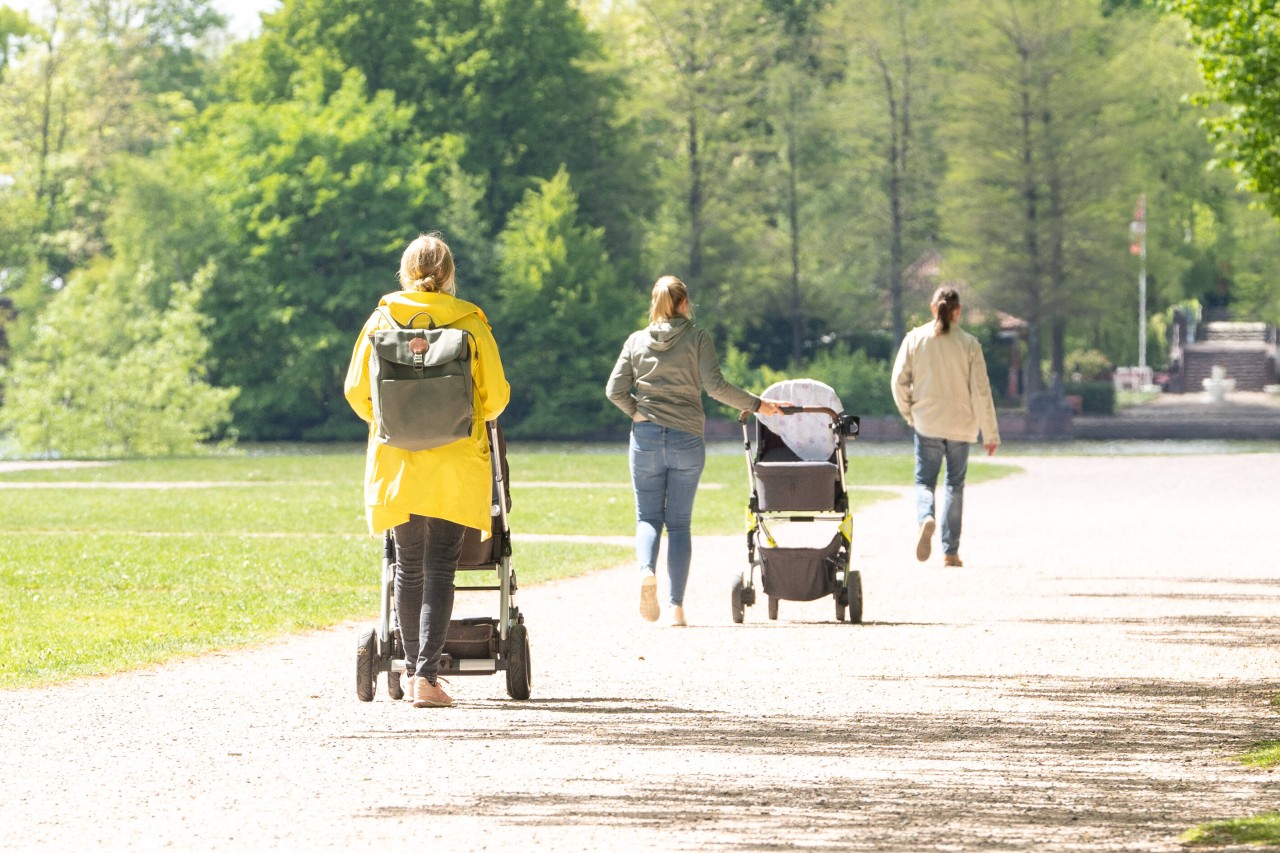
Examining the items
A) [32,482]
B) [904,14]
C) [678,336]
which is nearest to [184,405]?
[32,482]

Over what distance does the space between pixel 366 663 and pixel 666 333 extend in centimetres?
324

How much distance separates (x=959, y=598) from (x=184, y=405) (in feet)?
102

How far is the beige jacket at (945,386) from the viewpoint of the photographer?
14477 millimetres

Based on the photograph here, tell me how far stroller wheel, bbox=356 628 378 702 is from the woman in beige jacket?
684 centimetres

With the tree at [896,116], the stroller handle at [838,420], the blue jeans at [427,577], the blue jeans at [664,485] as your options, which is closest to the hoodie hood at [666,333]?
the blue jeans at [664,485]

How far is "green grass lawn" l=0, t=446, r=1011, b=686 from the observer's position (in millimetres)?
11203

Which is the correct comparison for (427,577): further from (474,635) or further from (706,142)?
(706,142)

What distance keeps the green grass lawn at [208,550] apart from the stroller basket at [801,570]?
8.42 ft

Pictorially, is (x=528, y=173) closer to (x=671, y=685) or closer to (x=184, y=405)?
(x=184, y=405)

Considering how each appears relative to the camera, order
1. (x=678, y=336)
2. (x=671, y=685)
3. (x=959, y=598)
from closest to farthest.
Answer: (x=671, y=685) → (x=678, y=336) → (x=959, y=598)

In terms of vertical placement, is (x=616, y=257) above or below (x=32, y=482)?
above

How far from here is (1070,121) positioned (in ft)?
191

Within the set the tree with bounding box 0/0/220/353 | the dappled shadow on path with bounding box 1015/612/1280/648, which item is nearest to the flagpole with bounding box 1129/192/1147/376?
the tree with bounding box 0/0/220/353

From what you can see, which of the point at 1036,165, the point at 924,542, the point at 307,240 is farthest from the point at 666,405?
the point at 1036,165
